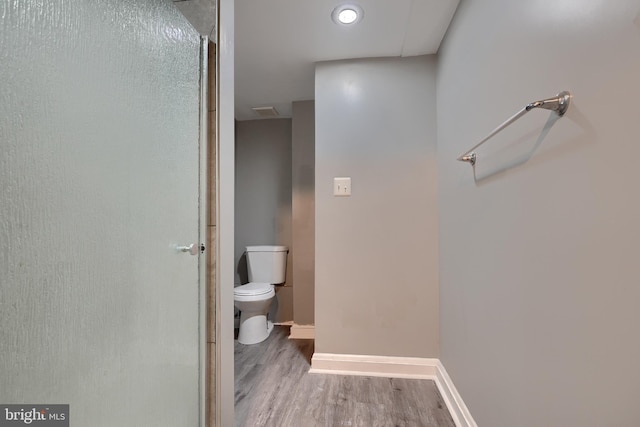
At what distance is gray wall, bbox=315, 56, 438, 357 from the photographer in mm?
→ 1793

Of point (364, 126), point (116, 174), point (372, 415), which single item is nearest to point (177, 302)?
point (116, 174)

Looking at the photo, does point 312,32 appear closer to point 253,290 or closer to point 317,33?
point 317,33

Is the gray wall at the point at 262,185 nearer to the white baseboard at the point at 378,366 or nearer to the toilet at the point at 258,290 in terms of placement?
the toilet at the point at 258,290

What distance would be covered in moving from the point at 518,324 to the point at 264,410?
48.4 inches

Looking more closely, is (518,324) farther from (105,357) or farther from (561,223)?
(105,357)

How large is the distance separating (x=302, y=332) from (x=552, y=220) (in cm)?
215

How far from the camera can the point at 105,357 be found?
73 cm

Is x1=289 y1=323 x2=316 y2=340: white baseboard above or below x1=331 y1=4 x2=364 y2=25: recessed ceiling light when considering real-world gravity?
below

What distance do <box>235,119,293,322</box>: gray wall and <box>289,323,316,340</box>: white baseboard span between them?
0.75 meters

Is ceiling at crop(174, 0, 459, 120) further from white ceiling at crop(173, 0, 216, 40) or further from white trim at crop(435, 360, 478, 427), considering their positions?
white trim at crop(435, 360, 478, 427)

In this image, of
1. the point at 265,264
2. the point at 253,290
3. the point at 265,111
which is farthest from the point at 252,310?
the point at 265,111

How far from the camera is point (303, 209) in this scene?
2.60 metres

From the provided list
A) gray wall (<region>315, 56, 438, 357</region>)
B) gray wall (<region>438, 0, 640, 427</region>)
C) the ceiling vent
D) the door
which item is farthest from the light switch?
the ceiling vent

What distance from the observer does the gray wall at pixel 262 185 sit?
2879 millimetres
